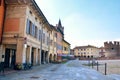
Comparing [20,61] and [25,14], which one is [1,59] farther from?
[25,14]

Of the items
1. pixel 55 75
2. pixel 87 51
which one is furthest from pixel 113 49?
pixel 55 75

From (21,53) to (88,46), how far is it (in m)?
110

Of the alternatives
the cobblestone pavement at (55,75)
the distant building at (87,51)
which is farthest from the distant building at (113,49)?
the cobblestone pavement at (55,75)

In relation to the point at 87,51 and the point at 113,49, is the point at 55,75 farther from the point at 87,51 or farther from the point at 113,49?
the point at 87,51

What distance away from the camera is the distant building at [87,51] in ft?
410

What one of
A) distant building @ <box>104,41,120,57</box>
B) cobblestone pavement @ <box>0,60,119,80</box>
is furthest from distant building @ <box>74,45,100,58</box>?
cobblestone pavement @ <box>0,60,119,80</box>

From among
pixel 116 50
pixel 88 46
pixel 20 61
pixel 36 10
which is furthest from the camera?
pixel 88 46

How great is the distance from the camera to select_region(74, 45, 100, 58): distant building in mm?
124956

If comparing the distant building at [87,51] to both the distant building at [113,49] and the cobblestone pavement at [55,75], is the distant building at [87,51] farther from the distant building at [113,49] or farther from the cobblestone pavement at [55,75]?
the cobblestone pavement at [55,75]

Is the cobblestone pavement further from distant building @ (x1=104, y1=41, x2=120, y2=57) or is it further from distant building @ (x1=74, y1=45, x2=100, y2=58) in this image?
distant building @ (x1=74, y1=45, x2=100, y2=58)

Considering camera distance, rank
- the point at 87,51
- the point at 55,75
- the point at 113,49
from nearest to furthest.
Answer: the point at 55,75 < the point at 113,49 < the point at 87,51

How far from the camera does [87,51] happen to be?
12600 cm

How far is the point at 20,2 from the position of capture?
66.9 feet

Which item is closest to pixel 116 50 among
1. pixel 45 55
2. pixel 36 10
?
pixel 45 55
